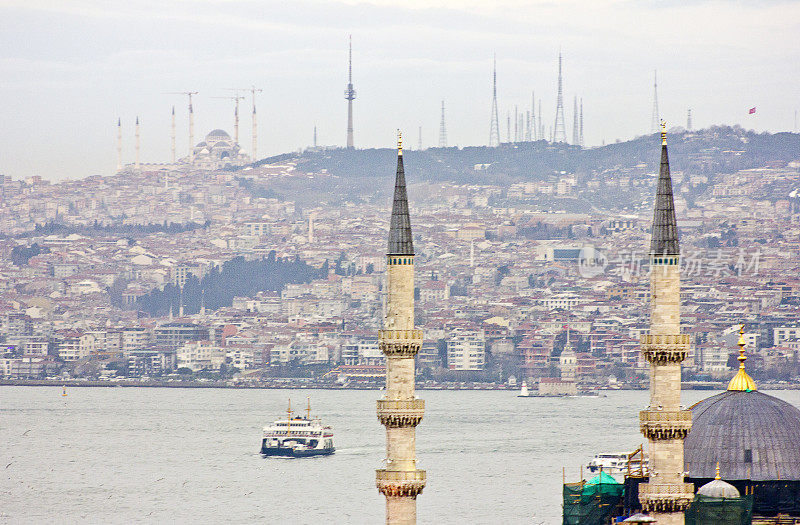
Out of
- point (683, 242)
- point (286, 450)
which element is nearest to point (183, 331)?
point (683, 242)

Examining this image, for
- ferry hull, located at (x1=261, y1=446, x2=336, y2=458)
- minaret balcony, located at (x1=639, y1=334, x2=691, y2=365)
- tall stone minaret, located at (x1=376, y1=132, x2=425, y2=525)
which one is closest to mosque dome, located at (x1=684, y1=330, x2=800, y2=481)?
minaret balcony, located at (x1=639, y1=334, x2=691, y2=365)

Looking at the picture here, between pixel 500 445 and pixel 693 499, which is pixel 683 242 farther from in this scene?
pixel 693 499

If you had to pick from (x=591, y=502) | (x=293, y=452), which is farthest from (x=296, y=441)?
(x=591, y=502)

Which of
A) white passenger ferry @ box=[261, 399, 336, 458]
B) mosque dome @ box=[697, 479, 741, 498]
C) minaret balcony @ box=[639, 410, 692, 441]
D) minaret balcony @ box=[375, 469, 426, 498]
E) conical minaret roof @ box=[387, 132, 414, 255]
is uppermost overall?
conical minaret roof @ box=[387, 132, 414, 255]

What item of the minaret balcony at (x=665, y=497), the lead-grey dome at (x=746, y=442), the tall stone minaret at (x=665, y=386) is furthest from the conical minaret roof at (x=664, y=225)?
the lead-grey dome at (x=746, y=442)

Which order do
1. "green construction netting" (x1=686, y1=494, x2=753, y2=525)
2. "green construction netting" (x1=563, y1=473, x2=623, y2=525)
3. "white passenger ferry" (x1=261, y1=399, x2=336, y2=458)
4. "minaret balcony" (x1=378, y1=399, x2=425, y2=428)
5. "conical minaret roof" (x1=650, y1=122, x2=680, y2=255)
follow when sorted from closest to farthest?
1. "minaret balcony" (x1=378, y1=399, x2=425, y2=428)
2. "conical minaret roof" (x1=650, y1=122, x2=680, y2=255)
3. "green construction netting" (x1=686, y1=494, x2=753, y2=525)
4. "green construction netting" (x1=563, y1=473, x2=623, y2=525)
5. "white passenger ferry" (x1=261, y1=399, x2=336, y2=458)

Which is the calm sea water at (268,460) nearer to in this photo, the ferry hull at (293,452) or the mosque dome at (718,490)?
the ferry hull at (293,452)

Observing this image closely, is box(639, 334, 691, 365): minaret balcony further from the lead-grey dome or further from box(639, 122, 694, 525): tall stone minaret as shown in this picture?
the lead-grey dome
